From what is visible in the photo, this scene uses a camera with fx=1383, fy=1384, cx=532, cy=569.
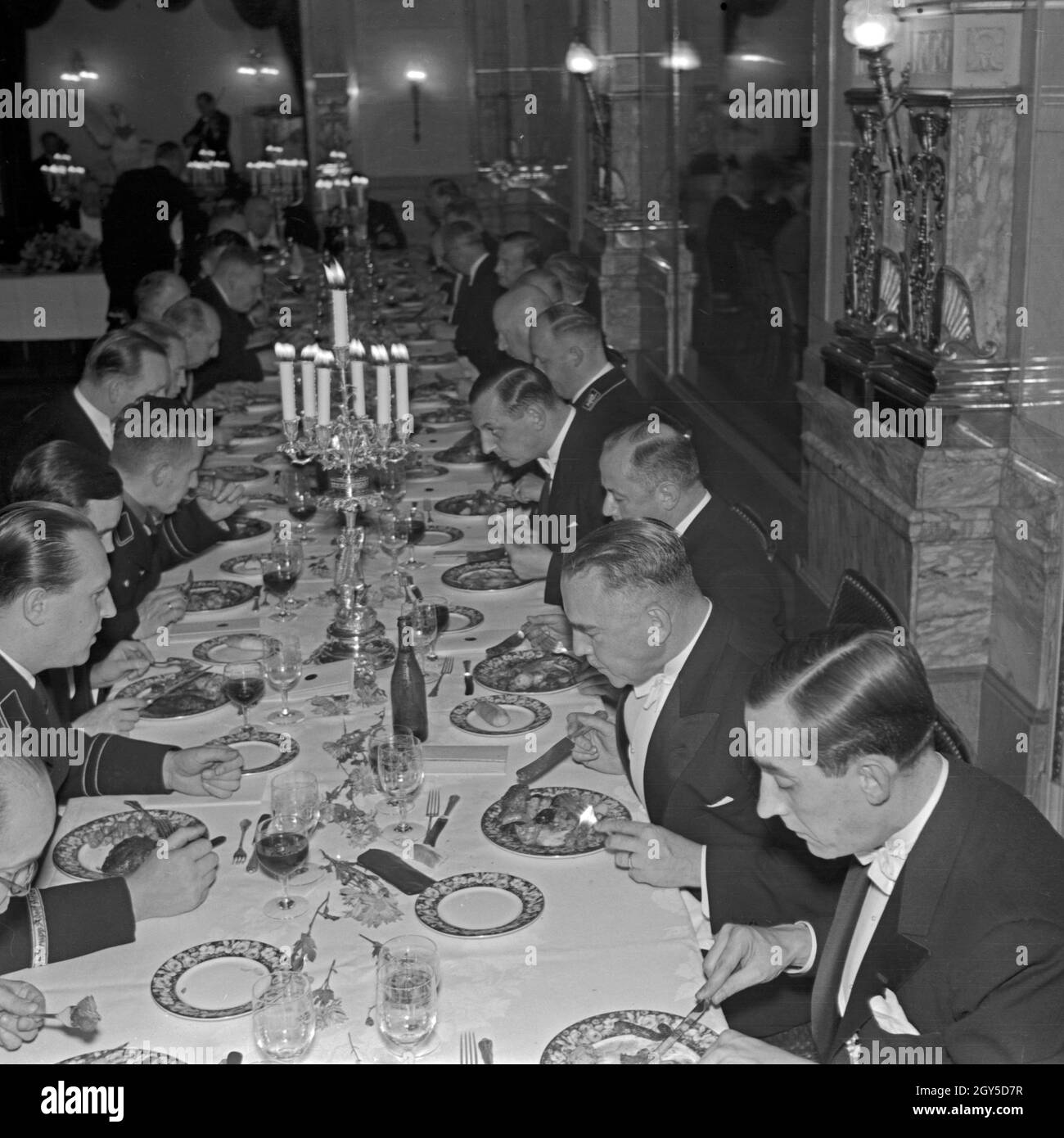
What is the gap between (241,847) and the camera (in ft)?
7.91

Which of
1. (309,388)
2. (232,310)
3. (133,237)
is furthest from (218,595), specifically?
(133,237)

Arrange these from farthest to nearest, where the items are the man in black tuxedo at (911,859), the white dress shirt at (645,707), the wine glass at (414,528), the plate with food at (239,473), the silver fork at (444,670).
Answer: the plate with food at (239,473) < the wine glass at (414,528) < the silver fork at (444,670) < the white dress shirt at (645,707) < the man in black tuxedo at (911,859)

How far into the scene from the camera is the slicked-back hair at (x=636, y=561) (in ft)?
8.20

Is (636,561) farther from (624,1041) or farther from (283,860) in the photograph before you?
(624,1041)

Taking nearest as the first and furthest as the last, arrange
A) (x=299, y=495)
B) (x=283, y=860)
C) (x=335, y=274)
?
(x=283, y=860) → (x=335, y=274) → (x=299, y=495)

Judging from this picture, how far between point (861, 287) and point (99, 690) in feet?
8.66

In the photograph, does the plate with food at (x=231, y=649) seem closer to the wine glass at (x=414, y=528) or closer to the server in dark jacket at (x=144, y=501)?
the server in dark jacket at (x=144, y=501)

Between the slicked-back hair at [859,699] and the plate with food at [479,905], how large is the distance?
0.56 metres

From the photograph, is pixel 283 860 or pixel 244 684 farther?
pixel 244 684

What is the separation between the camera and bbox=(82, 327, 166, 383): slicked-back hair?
4551 millimetres

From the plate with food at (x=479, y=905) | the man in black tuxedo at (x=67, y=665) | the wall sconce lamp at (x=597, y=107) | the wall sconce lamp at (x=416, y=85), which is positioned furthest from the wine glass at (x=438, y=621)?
the wall sconce lamp at (x=416, y=85)

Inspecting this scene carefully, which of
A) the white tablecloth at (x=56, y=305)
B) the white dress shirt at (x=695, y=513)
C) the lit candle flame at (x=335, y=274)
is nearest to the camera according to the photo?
the white dress shirt at (x=695, y=513)

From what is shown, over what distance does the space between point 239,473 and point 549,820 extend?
9.66 ft
